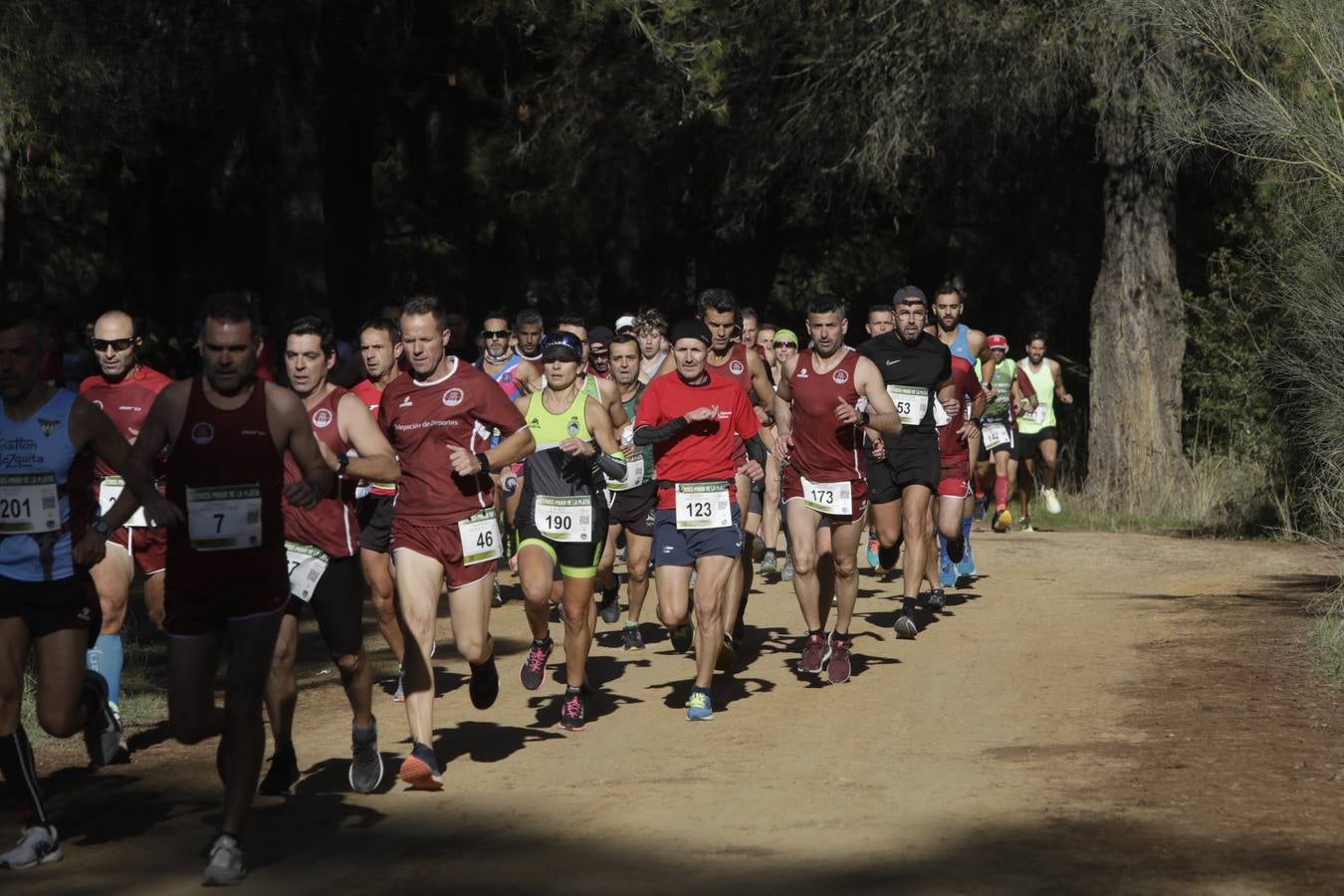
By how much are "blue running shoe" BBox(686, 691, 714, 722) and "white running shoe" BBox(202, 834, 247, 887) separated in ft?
12.2

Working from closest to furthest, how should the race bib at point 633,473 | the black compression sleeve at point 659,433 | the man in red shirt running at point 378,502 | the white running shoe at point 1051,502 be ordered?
the black compression sleeve at point 659,433
the man in red shirt running at point 378,502
the race bib at point 633,473
the white running shoe at point 1051,502

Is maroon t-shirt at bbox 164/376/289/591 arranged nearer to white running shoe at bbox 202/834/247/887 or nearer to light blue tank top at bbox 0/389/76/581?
light blue tank top at bbox 0/389/76/581

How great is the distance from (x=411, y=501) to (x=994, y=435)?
11.0 meters

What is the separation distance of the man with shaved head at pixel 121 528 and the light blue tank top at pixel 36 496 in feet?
6.29

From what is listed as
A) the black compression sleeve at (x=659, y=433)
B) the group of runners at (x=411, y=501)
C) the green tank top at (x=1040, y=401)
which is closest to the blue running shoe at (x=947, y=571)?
the group of runners at (x=411, y=501)

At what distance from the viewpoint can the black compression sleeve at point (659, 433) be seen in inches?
404

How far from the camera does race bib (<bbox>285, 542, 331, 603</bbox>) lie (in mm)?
8297

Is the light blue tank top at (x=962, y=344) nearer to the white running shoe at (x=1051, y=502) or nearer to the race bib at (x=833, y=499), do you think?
the race bib at (x=833, y=499)

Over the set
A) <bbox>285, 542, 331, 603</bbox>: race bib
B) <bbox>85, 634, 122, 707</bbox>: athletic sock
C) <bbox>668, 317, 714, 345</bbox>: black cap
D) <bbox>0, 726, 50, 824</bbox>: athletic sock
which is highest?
<bbox>668, 317, 714, 345</bbox>: black cap

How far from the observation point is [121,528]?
30.9 ft

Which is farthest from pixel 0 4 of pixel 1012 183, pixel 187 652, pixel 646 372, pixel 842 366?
pixel 1012 183

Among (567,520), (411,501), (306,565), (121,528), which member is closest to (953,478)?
(567,520)

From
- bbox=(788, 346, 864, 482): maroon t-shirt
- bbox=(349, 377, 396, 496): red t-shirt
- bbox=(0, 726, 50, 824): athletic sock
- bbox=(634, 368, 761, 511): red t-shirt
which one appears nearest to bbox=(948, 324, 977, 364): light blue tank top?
bbox=(788, 346, 864, 482): maroon t-shirt

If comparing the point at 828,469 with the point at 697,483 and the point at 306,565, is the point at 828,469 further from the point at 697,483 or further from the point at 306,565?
the point at 306,565
